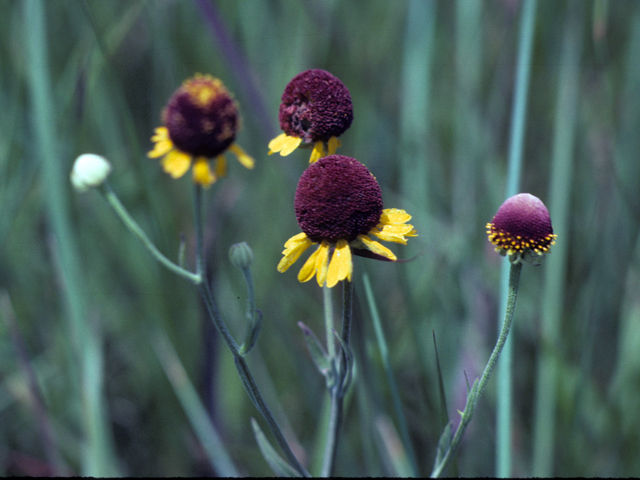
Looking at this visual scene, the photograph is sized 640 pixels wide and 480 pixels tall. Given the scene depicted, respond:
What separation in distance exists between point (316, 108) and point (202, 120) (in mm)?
290

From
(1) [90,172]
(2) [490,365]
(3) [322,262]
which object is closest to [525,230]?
(2) [490,365]

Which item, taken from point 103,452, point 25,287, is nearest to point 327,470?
point 103,452

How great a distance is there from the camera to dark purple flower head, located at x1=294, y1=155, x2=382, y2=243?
79 centimetres

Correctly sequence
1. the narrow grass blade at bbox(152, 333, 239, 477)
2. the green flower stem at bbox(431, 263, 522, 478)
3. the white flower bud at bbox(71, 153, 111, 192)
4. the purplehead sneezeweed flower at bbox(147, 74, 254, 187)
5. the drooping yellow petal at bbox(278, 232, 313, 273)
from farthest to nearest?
the narrow grass blade at bbox(152, 333, 239, 477), the purplehead sneezeweed flower at bbox(147, 74, 254, 187), the white flower bud at bbox(71, 153, 111, 192), the drooping yellow petal at bbox(278, 232, 313, 273), the green flower stem at bbox(431, 263, 522, 478)

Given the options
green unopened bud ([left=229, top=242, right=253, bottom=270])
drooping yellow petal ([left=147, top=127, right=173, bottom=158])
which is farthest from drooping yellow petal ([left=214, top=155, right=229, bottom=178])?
green unopened bud ([left=229, top=242, right=253, bottom=270])

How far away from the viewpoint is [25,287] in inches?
72.2

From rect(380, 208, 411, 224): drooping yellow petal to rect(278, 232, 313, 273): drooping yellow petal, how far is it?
0.46 feet

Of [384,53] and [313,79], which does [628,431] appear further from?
[384,53]

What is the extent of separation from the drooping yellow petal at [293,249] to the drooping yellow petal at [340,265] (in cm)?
5

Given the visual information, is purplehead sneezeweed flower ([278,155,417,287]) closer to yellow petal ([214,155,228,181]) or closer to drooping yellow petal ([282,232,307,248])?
drooping yellow petal ([282,232,307,248])

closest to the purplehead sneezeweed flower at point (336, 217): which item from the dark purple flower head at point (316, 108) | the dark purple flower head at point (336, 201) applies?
the dark purple flower head at point (336, 201)

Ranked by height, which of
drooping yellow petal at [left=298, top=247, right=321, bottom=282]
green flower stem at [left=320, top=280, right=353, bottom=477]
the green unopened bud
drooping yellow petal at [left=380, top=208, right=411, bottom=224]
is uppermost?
drooping yellow petal at [left=380, top=208, right=411, bottom=224]

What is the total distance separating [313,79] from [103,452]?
3.23 ft

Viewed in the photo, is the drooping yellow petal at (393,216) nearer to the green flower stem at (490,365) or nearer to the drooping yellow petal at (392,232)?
the drooping yellow petal at (392,232)
